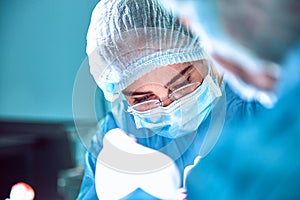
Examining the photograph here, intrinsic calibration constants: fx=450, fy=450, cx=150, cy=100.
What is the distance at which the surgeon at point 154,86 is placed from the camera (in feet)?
2.99

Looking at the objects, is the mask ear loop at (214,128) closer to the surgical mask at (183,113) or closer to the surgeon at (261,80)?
the surgical mask at (183,113)

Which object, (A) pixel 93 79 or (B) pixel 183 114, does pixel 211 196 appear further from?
(A) pixel 93 79

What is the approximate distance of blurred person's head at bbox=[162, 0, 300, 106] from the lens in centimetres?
57

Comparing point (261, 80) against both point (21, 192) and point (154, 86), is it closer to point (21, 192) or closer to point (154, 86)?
point (154, 86)

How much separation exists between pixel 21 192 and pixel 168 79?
55 centimetres

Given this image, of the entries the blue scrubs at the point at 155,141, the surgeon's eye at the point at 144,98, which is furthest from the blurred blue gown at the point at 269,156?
the surgeon's eye at the point at 144,98

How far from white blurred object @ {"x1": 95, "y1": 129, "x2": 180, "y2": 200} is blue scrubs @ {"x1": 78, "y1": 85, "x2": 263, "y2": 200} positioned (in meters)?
0.01

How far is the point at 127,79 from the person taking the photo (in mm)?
964

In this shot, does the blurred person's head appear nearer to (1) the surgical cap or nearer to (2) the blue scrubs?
(2) the blue scrubs

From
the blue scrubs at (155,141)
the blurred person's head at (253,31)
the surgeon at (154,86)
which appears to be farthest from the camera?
the surgeon at (154,86)

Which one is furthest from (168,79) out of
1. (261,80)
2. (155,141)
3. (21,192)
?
(21,192)

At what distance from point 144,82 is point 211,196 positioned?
361 millimetres

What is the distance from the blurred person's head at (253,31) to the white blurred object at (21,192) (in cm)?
75

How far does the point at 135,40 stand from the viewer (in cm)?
93
